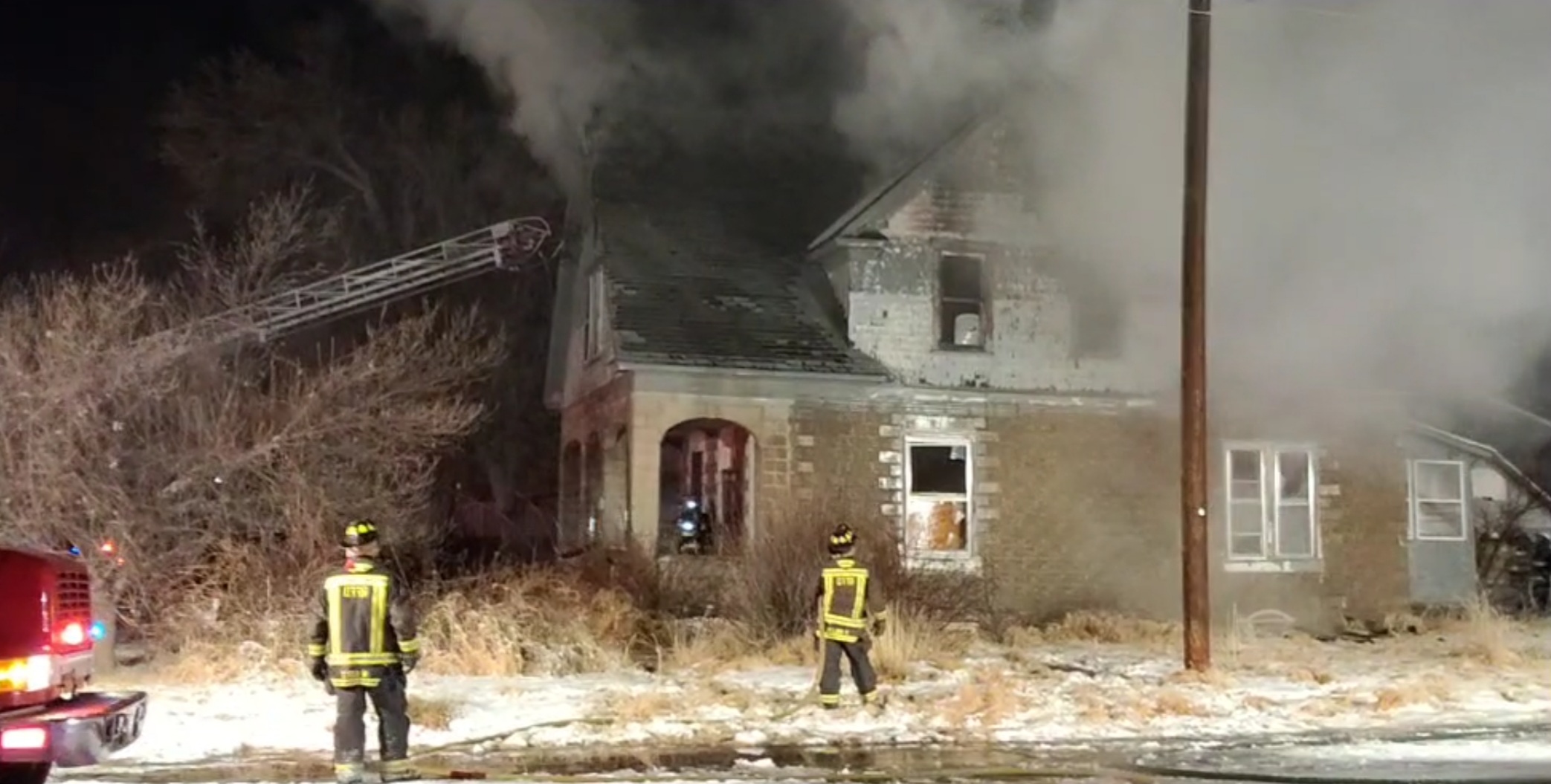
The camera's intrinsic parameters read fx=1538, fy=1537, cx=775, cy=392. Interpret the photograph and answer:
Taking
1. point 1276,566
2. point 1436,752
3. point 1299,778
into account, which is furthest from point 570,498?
point 1299,778

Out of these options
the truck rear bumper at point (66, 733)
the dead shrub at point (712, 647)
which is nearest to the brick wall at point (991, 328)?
the dead shrub at point (712, 647)

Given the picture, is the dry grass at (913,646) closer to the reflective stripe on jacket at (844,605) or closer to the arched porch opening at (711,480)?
the reflective stripe on jacket at (844,605)

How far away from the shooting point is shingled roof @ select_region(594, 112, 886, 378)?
16453 millimetres

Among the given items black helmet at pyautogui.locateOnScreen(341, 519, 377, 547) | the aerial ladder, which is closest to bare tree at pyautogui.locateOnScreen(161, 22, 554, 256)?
the aerial ladder

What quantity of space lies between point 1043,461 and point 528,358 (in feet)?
47.7

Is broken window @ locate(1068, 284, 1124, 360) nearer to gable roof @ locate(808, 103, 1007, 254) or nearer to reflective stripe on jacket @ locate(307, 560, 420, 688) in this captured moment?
gable roof @ locate(808, 103, 1007, 254)

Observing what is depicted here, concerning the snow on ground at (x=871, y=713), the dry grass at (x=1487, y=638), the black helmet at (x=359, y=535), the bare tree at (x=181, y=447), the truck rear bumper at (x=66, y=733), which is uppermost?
the bare tree at (x=181, y=447)

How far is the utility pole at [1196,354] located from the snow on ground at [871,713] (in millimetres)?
521

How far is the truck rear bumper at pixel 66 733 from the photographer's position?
238 inches

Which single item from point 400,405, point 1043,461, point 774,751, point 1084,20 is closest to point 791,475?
point 1043,461

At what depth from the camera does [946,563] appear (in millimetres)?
16750

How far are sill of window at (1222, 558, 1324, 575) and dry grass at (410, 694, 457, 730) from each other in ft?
36.3

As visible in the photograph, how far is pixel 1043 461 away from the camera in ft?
58.0

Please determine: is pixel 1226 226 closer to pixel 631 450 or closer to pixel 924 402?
pixel 924 402
